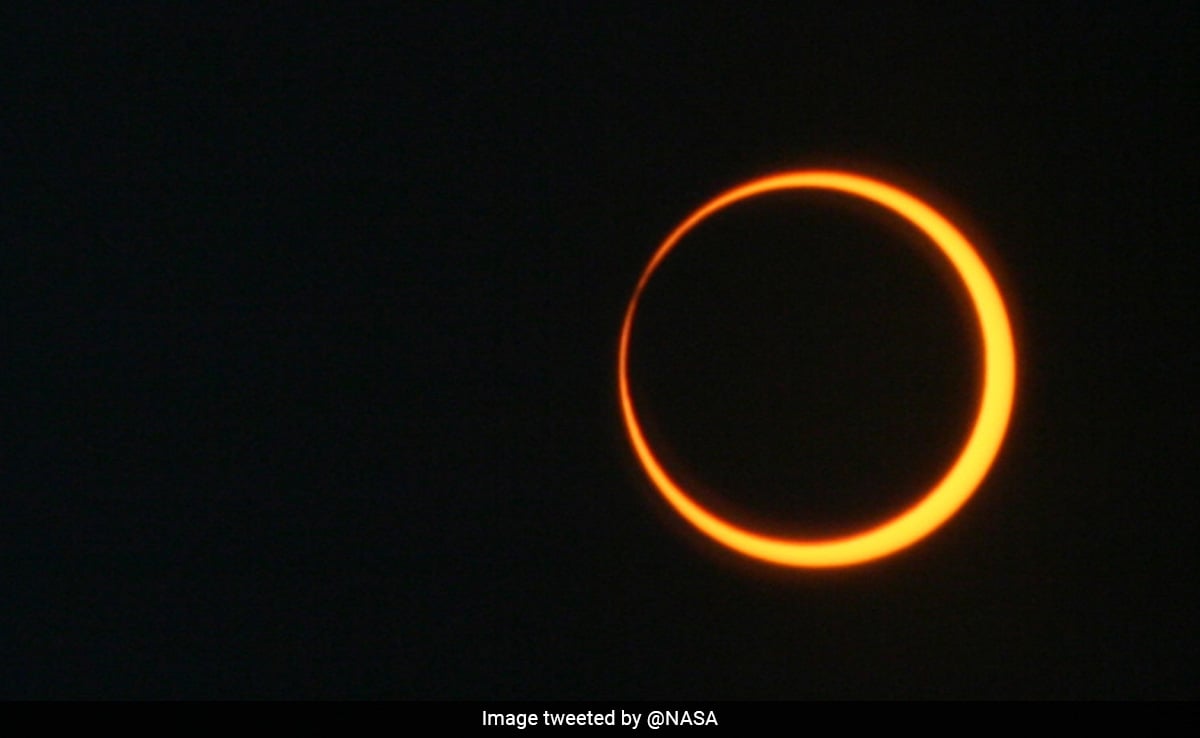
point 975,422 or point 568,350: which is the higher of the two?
point 568,350

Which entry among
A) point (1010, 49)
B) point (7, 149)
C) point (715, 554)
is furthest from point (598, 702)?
point (7, 149)

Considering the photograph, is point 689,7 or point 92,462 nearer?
point 689,7

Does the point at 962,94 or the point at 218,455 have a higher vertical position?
the point at 962,94

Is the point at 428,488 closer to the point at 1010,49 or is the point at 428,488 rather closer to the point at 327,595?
the point at 327,595
